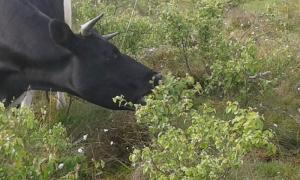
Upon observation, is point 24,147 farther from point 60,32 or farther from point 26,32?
point 26,32

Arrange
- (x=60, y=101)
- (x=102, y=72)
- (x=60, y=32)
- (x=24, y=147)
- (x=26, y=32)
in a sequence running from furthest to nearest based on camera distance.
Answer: (x=60, y=101), (x=26, y=32), (x=102, y=72), (x=60, y=32), (x=24, y=147)

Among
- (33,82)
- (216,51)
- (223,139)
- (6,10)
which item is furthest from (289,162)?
(6,10)

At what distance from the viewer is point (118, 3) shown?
34.6ft

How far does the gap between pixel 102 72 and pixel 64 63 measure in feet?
1.23

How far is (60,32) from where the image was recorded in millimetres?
5691

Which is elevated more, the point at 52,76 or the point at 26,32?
the point at 26,32

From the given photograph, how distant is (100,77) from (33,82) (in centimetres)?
70

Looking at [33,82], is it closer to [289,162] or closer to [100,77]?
[100,77]

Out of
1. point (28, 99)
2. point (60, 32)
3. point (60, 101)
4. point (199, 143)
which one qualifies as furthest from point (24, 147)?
point (28, 99)

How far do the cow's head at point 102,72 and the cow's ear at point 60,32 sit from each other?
0.03 metres

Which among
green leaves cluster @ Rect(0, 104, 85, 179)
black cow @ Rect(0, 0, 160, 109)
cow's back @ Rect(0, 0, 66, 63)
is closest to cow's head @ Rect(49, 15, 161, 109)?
black cow @ Rect(0, 0, 160, 109)

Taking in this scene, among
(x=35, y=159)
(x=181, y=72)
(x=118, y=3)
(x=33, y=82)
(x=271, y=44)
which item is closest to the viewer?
(x=35, y=159)

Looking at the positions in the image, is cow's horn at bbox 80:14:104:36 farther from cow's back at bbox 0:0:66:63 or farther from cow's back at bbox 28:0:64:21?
cow's back at bbox 28:0:64:21

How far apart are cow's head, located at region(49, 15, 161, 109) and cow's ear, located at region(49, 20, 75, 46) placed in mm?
32
